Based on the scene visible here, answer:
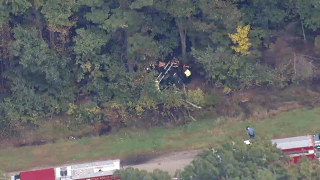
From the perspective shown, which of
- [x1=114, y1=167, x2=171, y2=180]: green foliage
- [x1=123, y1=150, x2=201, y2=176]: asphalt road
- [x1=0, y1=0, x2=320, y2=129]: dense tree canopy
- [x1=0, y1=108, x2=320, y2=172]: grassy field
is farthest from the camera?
[x1=0, y1=0, x2=320, y2=129]: dense tree canopy

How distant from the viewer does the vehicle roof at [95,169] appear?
4150cm

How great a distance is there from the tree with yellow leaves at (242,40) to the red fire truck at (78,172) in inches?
467

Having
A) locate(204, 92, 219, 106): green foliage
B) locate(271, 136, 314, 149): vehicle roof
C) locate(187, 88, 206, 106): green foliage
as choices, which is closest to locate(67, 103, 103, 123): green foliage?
locate(187, 88, 206, 106): green foliage

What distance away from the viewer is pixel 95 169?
41.7 meters

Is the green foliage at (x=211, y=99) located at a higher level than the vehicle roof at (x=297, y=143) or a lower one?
higher

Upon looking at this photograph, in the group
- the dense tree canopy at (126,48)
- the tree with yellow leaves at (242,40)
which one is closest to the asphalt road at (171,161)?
the dense tree canopy at (126,48)

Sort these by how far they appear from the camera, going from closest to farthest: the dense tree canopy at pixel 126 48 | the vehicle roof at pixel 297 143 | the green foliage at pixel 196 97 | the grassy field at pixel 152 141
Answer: the vehicle roof at pixel 297 143 < the grassy field at pixel 152 141 < the dense tree canopy at pixel 126 48 < the green foliage at pixel 196 97

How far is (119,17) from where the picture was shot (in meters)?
44.8

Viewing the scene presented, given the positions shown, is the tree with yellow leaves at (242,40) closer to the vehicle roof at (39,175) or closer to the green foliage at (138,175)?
the green foliage at (138,175)

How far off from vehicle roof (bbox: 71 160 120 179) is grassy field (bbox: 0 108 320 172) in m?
3.10

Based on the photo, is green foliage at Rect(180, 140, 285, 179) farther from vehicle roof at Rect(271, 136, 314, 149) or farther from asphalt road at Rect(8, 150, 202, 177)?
asphalt road at Rect(8, 150, 202, 177)

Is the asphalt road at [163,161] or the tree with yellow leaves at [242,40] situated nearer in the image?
the asphalt road at [163,161]

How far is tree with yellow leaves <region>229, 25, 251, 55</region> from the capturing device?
4609 centimetres

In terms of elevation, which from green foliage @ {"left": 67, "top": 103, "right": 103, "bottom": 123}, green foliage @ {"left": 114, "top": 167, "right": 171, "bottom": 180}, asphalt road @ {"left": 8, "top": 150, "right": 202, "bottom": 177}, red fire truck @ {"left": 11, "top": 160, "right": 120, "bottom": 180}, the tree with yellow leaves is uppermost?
the tree with yellow leaves
